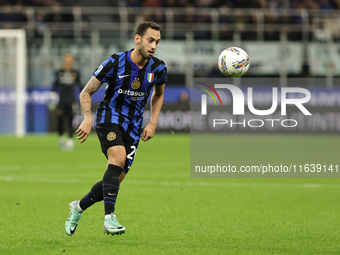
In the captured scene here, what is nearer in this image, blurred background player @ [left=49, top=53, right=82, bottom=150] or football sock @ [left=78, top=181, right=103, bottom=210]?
football sock @ [left=78, top=181, right=103, bottom=210]

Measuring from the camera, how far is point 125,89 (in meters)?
5.60

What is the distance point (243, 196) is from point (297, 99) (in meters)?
14.4

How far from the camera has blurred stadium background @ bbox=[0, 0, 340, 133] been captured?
2086 centimetres

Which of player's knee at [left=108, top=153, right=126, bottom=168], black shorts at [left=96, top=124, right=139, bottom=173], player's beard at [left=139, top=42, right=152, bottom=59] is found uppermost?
player's beard at [left=139, top=42, right=152, bottom=59]

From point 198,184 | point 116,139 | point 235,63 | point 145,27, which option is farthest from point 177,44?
point 116,139

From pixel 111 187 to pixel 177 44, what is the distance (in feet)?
53.6

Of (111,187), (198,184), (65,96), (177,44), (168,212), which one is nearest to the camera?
(111,187)

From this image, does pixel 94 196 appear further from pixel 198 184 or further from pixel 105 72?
pixel 198 184

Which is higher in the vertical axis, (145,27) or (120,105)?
(145,27)

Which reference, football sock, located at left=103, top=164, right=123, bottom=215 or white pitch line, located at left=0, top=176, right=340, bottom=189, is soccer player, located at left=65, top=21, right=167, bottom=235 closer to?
football sock, located at left=103, top=164, right=123, bottom=215

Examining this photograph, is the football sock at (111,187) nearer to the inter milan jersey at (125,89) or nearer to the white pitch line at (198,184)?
the inter milan jersey at (125,89)

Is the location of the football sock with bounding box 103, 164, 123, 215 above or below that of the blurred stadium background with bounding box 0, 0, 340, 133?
below

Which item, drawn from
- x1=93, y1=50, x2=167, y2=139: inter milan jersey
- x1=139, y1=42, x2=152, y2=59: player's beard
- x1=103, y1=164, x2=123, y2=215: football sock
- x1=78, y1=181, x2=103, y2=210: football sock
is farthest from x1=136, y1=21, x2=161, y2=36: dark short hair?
x1=78, y1=181, x2=103, y2=210: football sock

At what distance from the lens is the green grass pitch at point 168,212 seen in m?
5.23
